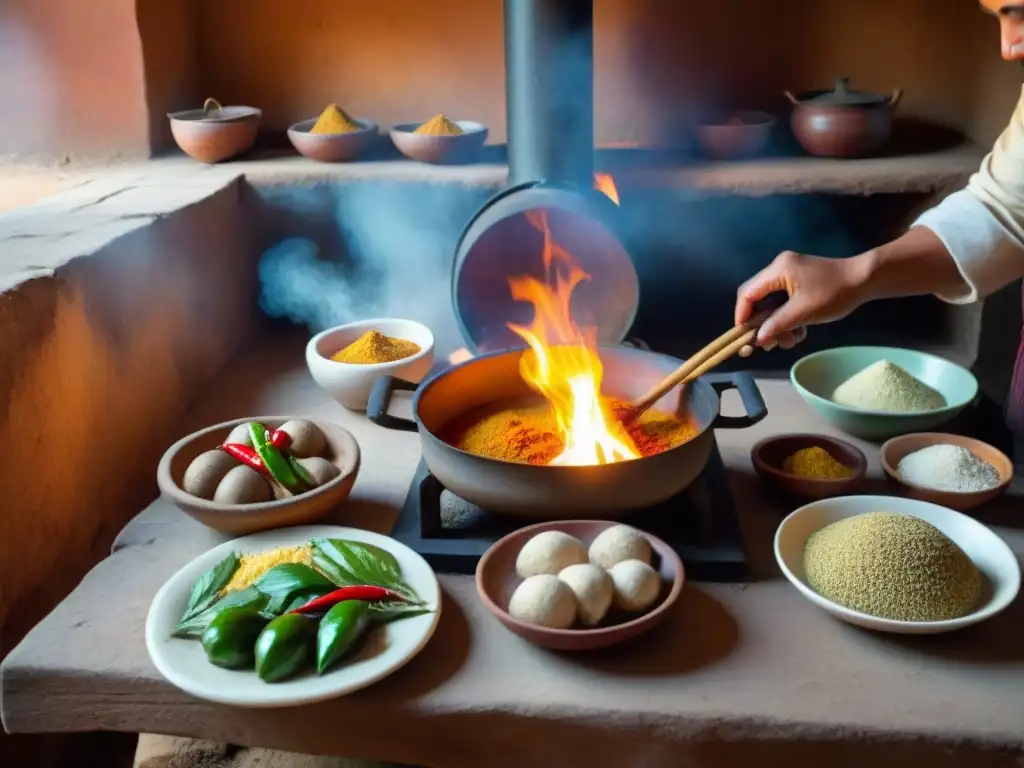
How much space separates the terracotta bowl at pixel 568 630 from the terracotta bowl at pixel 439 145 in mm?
1354

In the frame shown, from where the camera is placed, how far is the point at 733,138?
244 cm

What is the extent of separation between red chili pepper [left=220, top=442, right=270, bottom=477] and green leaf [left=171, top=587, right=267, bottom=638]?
0.87 feet

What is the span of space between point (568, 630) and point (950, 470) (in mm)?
752

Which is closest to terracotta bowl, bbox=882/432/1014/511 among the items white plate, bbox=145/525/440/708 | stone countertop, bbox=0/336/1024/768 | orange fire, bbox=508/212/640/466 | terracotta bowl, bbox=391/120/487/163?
stone countertop, bbox=0/336/1024/768

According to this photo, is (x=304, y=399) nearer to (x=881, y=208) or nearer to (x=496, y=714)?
(x=496, y=714)

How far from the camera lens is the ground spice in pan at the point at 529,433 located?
4.87 feet

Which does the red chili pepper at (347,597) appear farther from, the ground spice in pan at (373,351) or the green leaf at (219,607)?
the ground spice in pan at (373,351)

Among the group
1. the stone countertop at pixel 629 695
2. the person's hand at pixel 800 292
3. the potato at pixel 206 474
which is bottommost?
the stone countertop at pixel 629 695

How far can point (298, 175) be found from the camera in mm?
2414

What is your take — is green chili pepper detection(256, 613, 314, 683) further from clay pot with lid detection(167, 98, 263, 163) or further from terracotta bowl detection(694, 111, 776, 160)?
terracotta bowl detection(694, 111, 776, 160)

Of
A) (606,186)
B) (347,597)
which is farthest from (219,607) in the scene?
(606,186)

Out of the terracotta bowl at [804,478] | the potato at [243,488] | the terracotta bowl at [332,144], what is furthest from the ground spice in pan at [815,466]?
the terracotta bowl at [332,144]

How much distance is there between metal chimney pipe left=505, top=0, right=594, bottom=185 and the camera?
6.68 feet

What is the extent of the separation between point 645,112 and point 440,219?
698 millimetres
